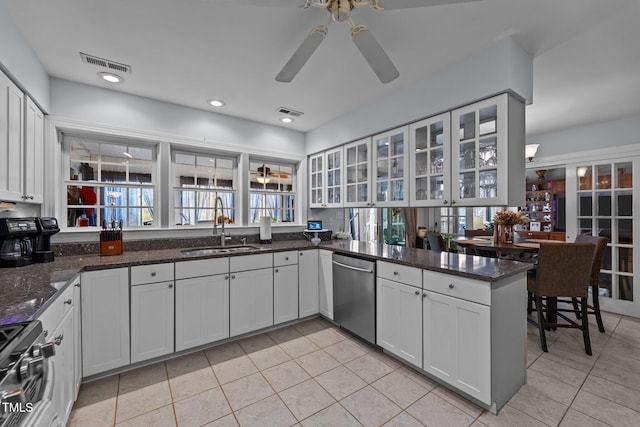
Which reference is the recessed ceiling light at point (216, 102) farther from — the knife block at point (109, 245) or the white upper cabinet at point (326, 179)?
the knife block at point (109, 245)

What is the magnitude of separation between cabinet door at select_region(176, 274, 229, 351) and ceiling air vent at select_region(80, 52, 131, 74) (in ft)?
6.06

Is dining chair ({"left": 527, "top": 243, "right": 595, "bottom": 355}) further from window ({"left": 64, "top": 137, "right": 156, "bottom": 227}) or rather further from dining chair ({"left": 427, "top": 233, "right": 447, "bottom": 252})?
window ({"left": 64, "top": 137, "right": 156, "bottom": 227})

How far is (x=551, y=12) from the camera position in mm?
1674

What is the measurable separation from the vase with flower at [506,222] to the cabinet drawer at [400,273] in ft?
6.16

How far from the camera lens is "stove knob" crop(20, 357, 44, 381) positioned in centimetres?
84

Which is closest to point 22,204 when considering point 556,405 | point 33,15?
point 33,15

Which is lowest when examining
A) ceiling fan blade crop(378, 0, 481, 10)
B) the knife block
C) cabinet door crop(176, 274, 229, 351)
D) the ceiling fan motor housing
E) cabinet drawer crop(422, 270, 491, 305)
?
cabinet door crop(176, 274, 229, 351)

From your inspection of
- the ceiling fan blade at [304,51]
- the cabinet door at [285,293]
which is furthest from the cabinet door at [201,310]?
the ceiling fan blade at [304,51]

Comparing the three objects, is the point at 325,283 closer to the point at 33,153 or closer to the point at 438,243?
the point at 438,243

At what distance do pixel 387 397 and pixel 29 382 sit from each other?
6.15 feet

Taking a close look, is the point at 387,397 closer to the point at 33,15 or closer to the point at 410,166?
the point at 410,166

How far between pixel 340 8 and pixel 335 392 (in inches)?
93.7

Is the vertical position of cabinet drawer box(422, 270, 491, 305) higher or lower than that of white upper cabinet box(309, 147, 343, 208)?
lower

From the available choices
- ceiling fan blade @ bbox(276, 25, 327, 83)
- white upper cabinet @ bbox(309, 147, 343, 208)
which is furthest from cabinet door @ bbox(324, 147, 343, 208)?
ceiling fan blade @ bbox(276, 25, 327, 83)
